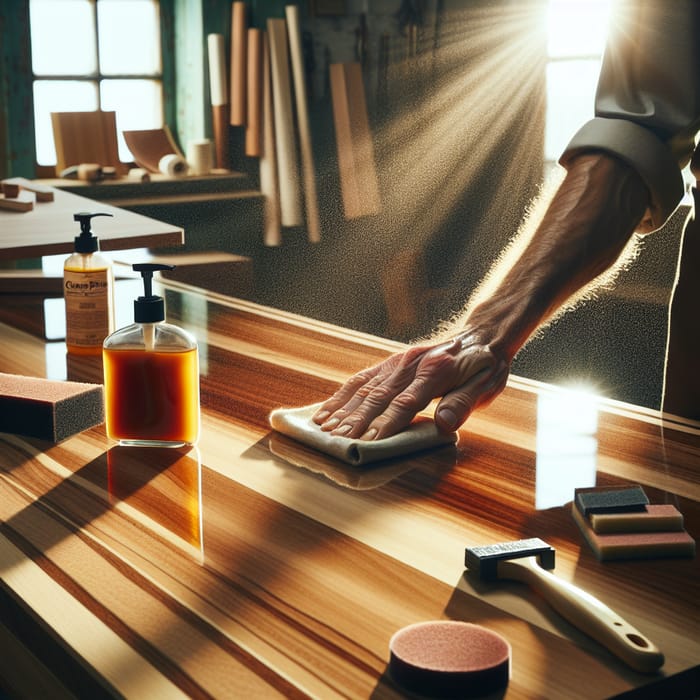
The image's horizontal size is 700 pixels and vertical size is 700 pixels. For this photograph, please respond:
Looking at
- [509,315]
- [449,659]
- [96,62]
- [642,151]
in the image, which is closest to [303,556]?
[449,659]

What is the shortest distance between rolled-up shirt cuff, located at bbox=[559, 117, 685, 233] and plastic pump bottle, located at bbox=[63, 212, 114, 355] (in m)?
0.63

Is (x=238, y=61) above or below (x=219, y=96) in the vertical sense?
above

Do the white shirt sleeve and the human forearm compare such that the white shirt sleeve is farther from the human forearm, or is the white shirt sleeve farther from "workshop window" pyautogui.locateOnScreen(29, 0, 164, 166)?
"workshop window" pyautogui.locateOnScreen(29, 0, 164, 166)

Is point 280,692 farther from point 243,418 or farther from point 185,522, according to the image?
point 243,418

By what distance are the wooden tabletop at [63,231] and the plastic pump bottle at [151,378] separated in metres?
1.17

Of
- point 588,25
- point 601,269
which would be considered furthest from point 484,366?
point 588,25

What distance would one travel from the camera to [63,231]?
90.4 inches

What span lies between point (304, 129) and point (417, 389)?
3720 millimetres

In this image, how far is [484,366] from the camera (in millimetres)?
→ 1051

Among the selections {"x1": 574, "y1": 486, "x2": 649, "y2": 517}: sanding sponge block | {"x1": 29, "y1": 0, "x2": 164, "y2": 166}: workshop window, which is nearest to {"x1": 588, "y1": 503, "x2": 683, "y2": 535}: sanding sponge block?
{"x1": 574, "y1": 486, "x2": 649, "y2": 517}: sanding sponge block

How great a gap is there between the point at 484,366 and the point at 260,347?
18.6 inches

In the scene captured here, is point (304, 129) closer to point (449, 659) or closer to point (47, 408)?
point (47, 408)

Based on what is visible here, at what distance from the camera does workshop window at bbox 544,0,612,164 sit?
3.74 m

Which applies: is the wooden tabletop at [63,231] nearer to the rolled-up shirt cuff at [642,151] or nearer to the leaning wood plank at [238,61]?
the rolled-up shirt cuff at [642,151]
